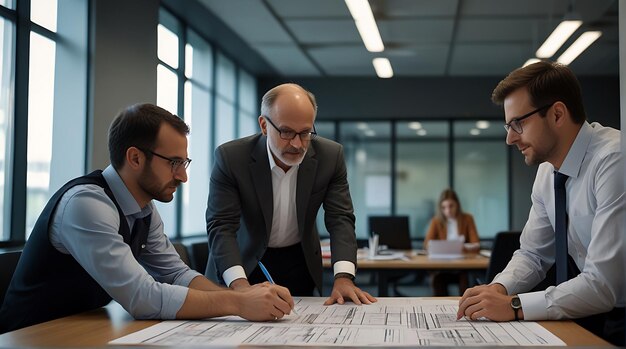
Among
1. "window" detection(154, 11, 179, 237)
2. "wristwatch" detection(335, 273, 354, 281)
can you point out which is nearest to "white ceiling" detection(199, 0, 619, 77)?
"window" detection(154, 11, 179, 237)

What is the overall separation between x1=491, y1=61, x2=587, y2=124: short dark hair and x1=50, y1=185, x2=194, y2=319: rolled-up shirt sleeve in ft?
3.68

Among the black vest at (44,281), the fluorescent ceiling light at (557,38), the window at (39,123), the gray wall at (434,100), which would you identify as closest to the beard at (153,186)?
the black vest at (44,281)

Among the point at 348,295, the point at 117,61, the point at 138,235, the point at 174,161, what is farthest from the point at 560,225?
the point at 117,61

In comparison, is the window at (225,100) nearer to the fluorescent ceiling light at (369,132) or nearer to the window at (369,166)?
the window at (369,166)

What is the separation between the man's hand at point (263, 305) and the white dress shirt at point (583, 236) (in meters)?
0.59

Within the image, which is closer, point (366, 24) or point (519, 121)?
point (519, 121)

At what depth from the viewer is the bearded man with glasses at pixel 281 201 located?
90.6 inches

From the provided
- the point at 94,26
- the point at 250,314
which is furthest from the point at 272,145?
the point at 94,26

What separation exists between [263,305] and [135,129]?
680 mm

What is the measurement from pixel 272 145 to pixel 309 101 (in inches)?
8.3

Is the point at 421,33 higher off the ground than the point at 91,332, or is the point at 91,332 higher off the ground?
the point at 421,33

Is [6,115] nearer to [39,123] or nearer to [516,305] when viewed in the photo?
[39,123]

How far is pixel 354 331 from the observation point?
1514mm

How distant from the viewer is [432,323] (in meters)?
1.62
